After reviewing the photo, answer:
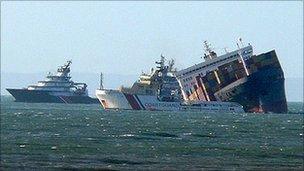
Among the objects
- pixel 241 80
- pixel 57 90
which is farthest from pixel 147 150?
pixel 57 90

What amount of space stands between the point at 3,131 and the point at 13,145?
617 inches

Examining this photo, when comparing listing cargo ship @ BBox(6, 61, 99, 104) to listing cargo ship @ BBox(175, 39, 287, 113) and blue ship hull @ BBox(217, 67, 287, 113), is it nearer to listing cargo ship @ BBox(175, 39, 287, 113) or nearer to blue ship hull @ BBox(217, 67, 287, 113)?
listing cargo ship @ BBox(175, 39, 287, 113)

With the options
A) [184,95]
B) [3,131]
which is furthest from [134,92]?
[3,131]

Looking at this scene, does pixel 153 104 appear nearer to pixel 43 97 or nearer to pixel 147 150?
pixel 43 97

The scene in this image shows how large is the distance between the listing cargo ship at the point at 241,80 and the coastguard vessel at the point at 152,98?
4.74 feet

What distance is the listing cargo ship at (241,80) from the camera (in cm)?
11800

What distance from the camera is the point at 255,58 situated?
120 meters

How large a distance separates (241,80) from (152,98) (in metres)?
16.6

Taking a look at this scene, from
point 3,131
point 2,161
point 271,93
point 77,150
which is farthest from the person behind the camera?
point 271,93

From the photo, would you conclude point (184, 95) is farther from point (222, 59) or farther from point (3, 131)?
point (3, 131)

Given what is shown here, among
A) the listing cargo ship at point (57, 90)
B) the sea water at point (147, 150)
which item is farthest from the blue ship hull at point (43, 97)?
the sea water at point (147, 150)

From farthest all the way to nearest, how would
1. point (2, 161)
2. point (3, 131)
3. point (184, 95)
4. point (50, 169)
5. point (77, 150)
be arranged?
1. point (184, 95)
2. point (3, 131)
3. point (77, 150)
4. point (2, 161)
5. point (50, 169)

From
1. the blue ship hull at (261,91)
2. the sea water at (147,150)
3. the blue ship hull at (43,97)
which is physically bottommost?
the sea water at (147,150)

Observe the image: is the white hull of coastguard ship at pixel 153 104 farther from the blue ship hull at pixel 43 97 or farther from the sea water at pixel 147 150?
the sea water at pixel 147 150
